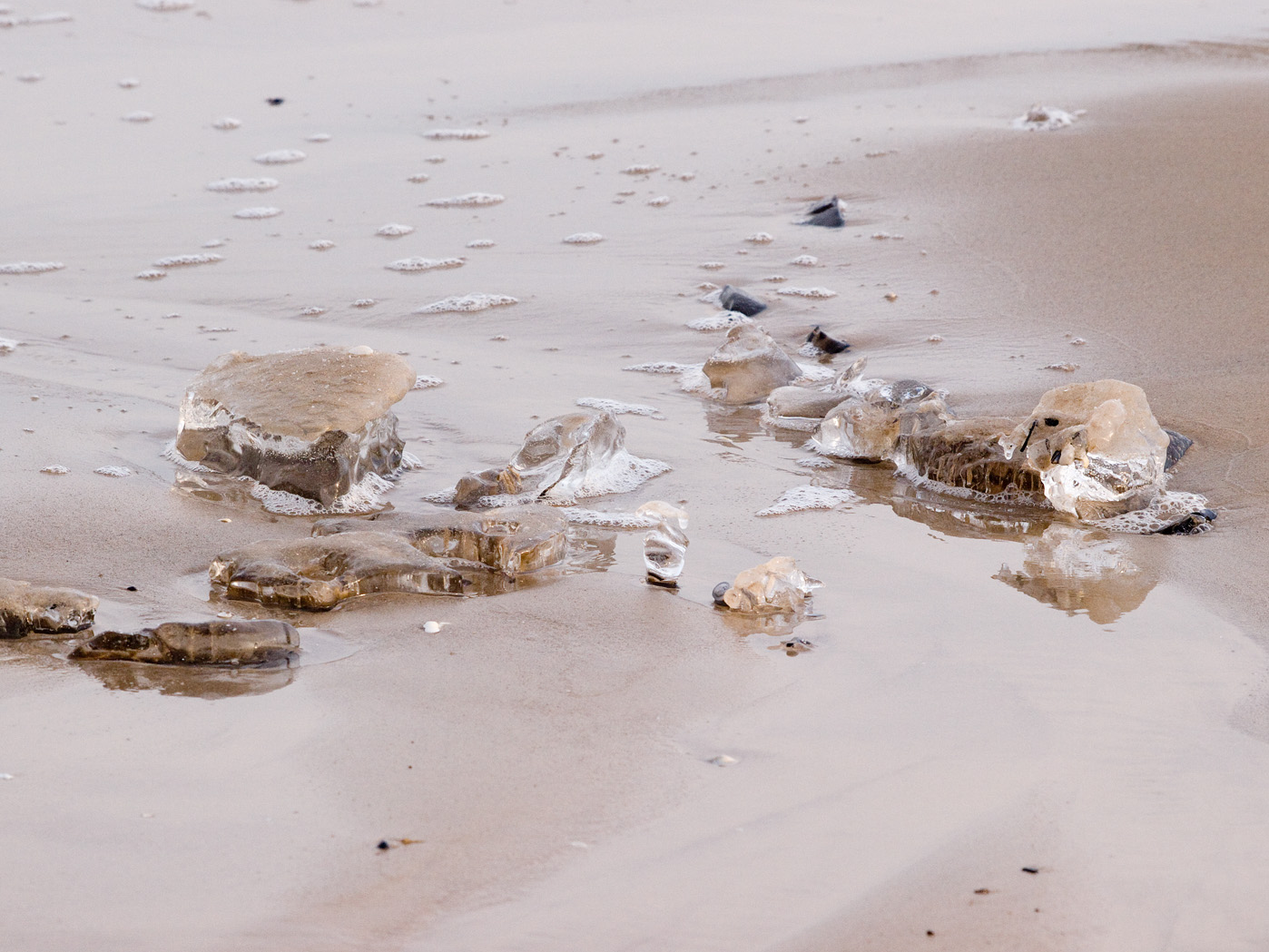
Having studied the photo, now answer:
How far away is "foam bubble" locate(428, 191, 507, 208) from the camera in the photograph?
264 inches

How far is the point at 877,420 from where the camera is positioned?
361cm

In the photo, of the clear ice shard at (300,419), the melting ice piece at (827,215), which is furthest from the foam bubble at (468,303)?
the melting ice piece at (827,215)

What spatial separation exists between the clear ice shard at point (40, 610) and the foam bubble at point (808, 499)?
165 centimetres

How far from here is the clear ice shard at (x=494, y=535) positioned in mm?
2750

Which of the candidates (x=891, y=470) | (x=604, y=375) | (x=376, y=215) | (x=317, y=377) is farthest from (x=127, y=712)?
(x=376, y=215)

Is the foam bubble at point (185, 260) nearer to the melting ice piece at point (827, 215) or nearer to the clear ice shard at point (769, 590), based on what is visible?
the melting ice piece at point (827, 215)

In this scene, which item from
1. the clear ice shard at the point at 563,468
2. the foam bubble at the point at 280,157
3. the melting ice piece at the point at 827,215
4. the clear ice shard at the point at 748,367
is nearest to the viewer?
the clear ice shard at the point at 563,468

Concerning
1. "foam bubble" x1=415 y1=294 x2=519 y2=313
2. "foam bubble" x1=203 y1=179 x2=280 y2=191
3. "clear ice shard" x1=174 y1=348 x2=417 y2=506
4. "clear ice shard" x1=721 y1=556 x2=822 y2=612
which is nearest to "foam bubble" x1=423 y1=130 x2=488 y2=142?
"foam bubble" x1=203 y1=179 x2=280 y2=191

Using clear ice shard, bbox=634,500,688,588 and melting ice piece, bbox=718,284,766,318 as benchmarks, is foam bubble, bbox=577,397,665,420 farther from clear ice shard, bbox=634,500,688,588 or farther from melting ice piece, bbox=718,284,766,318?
clear ice shard, bbox=634,500,688,588

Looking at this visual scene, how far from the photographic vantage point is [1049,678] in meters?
2.28

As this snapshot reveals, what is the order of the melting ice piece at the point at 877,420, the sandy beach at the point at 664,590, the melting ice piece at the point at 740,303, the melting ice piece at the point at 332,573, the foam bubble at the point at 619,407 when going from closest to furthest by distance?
the sandy beach at the point at 664,590
the melting ice piece at the point at 332,573
the melting ice piece at the point at 877,420
the foam bubble at the point at 619,407
the melting ice piece at the point at 740,303

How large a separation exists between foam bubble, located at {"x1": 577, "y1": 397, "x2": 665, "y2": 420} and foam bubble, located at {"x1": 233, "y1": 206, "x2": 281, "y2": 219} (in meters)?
3.24

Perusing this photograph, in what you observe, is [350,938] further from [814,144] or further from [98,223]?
[814,144]

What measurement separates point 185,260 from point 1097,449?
4428mm
